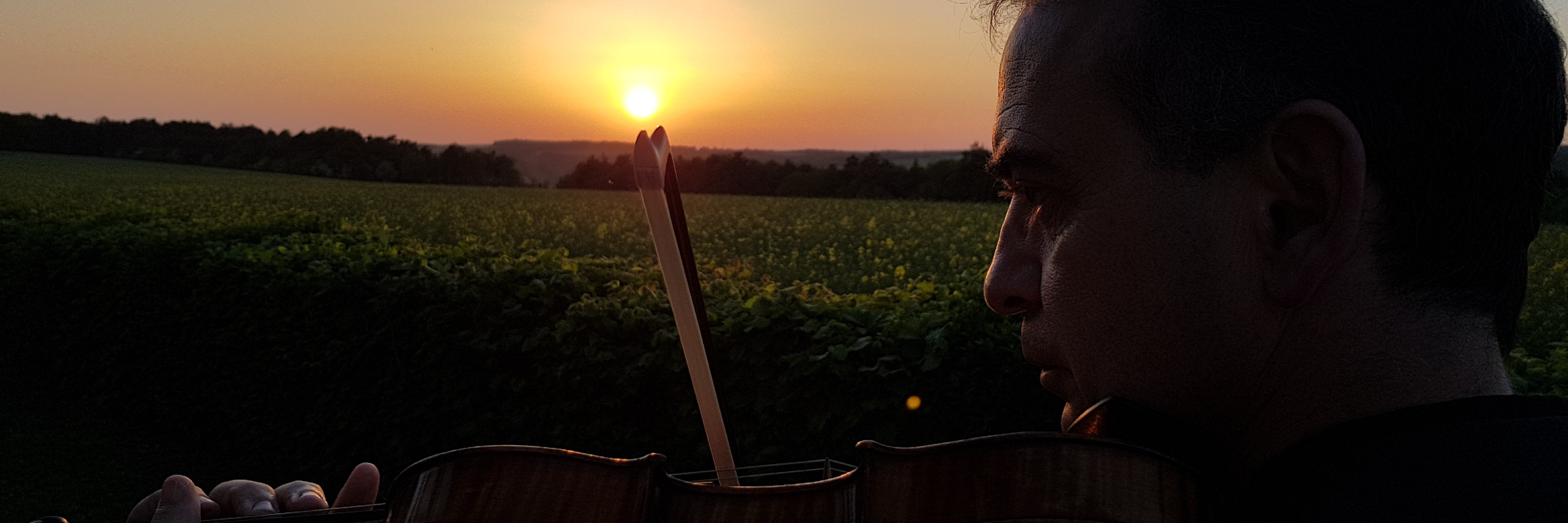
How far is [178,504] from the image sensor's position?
170cm

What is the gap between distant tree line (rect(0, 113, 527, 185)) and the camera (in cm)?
5247

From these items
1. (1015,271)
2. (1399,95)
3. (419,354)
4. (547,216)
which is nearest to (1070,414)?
(1015,271)

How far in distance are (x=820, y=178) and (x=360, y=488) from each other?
150 feet

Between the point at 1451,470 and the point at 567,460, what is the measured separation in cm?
122

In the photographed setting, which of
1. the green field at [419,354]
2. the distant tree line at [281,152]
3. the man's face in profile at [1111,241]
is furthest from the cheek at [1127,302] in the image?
the distant tree line at [281,152]

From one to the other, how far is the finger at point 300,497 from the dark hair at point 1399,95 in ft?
5.40

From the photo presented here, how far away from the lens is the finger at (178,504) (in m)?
1.68

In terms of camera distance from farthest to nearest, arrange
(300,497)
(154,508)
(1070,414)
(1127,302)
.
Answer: (300,497) → (154,508) → (1070,414) → (1127,302)

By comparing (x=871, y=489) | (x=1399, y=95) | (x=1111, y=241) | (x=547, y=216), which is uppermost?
(x=1399, y=95)

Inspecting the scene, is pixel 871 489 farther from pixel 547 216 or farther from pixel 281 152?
pixel 281 152

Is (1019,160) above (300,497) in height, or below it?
above

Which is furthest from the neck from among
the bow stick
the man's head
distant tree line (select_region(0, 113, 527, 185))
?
distant tree line (select_region(0, 113, 527, 185))

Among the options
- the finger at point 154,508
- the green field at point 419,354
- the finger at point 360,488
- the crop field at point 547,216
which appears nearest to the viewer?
the finger at point 154,508

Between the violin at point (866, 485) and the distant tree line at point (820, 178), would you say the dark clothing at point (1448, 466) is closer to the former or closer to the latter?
the violin at point (866, 485)
